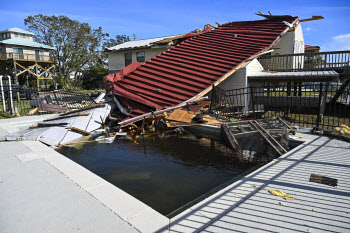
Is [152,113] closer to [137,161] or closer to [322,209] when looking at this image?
[137,161]

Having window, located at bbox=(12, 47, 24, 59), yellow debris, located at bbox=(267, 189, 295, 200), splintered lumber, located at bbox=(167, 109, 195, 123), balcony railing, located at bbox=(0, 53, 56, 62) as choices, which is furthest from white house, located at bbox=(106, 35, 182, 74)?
window, located at bbox=(12, 47, 24, 59)

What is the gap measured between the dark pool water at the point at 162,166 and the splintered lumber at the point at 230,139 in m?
0.26

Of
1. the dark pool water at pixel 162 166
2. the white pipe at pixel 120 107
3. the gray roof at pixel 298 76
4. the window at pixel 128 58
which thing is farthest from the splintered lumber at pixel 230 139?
the window at pixel 128 58

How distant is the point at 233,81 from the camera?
1212 cm

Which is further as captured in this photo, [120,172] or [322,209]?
[120,172]

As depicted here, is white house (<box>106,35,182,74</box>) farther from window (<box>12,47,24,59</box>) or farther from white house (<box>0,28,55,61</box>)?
window (<box>12,47,24,59</box>)

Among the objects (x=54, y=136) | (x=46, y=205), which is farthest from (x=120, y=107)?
(x=46, y=205)

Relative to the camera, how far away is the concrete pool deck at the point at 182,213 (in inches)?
103

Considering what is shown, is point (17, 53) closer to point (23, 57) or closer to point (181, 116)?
point (23, 57)

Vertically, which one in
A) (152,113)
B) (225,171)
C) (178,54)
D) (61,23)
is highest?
(61,23)

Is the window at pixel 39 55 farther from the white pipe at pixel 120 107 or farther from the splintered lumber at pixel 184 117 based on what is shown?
the splintered lumber at pixel 184 117

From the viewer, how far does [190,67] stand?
455 inches

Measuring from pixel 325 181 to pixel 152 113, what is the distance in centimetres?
593

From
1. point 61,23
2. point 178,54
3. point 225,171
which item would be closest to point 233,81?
point 178,54
